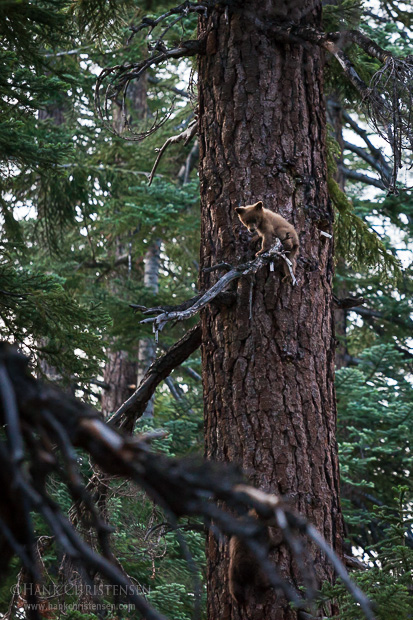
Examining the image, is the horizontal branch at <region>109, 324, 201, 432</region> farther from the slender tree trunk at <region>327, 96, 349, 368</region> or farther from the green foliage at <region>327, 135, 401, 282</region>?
the slender tree trunk at <region>327, 96, 349, 368</region>

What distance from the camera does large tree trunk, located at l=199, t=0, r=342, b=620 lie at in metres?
4.03

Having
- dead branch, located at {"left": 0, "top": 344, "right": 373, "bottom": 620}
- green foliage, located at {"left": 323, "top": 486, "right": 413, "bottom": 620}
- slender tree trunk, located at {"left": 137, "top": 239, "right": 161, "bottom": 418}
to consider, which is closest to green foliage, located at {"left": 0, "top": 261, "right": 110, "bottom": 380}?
green foliage, located at {"left": 323, "top": 486, "right": 413, "bottom": 620}

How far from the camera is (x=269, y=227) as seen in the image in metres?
4.10

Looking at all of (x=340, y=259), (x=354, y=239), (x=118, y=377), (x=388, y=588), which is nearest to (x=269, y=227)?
(x=388, y=588)

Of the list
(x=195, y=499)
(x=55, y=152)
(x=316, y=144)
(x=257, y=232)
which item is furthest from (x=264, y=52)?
(x=195, y=499)

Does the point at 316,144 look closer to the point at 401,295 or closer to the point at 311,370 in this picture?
the point at 311,370

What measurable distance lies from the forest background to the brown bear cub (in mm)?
670

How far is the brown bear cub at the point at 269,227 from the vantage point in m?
4.12

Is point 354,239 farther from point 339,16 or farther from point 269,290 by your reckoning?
point 269,290

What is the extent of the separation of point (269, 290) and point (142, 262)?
38.5 feet

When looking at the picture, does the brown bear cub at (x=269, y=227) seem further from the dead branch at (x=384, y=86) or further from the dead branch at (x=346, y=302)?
the dead branch at (x=384, y=86)

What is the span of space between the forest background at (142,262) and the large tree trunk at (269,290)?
0.38 m

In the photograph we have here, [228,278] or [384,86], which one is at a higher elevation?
[384,86]

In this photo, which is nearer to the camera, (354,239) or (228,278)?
(228,278)
